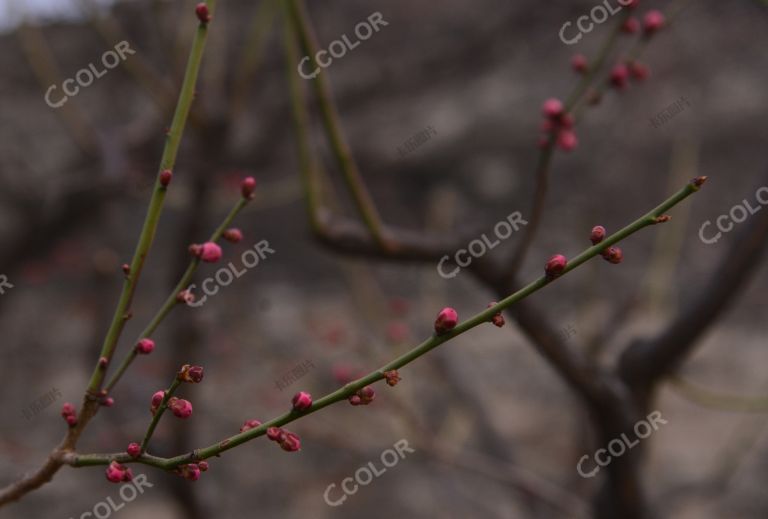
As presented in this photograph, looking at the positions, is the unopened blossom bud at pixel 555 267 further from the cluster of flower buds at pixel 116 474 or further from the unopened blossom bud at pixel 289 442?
the cluster of flower buds at pixel 116 474

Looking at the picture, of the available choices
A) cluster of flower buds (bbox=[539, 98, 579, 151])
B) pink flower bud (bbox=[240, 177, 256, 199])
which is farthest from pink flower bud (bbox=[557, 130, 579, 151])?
→ pink flower bud (bbox=[240, 177, 256, 199])

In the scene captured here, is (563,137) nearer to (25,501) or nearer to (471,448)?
(471,448)

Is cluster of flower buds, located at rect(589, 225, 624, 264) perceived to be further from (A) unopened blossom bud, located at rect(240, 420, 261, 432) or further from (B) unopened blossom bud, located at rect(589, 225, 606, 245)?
(A) unopened blossom bud, located at rect(240, 420, 261, 432)

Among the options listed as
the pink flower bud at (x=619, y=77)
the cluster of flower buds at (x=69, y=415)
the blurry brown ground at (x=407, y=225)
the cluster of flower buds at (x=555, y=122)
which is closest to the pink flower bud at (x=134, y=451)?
the cluster of flower buds at (x=69, y=415)

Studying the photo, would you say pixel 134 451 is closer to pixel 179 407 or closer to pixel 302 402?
pixel 179 407

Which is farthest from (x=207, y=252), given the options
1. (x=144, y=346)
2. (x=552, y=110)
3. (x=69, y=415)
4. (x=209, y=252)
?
(x=552, y=110)

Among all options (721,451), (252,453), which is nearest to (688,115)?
(721,451)
